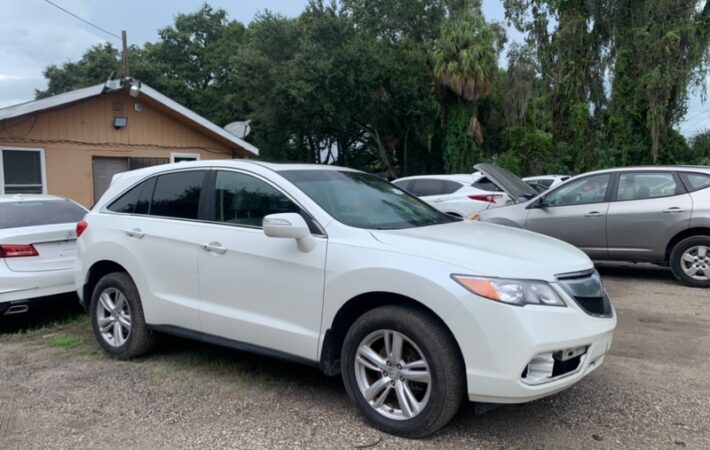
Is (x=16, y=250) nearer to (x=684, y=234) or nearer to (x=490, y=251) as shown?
(x=490, y=251)

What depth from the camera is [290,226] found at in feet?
12.0

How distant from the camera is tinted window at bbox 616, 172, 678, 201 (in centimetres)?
773

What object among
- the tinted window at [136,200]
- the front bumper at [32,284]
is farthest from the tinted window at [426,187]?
the tinted window at [136,200]

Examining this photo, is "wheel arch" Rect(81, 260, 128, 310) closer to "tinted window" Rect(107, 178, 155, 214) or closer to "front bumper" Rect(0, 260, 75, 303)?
"tinted window" Rect(107, 178, 155, 214)

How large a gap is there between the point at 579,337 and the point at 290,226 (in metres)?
1.83

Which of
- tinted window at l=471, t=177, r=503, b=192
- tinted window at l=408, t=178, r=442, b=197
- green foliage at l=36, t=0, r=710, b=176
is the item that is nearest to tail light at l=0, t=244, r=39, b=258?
tinted window at l=408, t=178, r=442, b=197

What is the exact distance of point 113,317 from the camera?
504cm

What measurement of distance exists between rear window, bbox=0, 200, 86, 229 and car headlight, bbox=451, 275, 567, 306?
510cm

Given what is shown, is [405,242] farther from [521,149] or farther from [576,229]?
[521,149]

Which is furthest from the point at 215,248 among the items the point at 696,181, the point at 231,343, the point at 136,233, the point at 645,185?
the point at 696,181

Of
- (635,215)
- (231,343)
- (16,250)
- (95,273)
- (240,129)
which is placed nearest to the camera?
(231,343)

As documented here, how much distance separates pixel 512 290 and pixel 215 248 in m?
2.18

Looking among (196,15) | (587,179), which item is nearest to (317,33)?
(196,15)

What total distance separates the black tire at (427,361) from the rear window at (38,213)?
4.50 m
